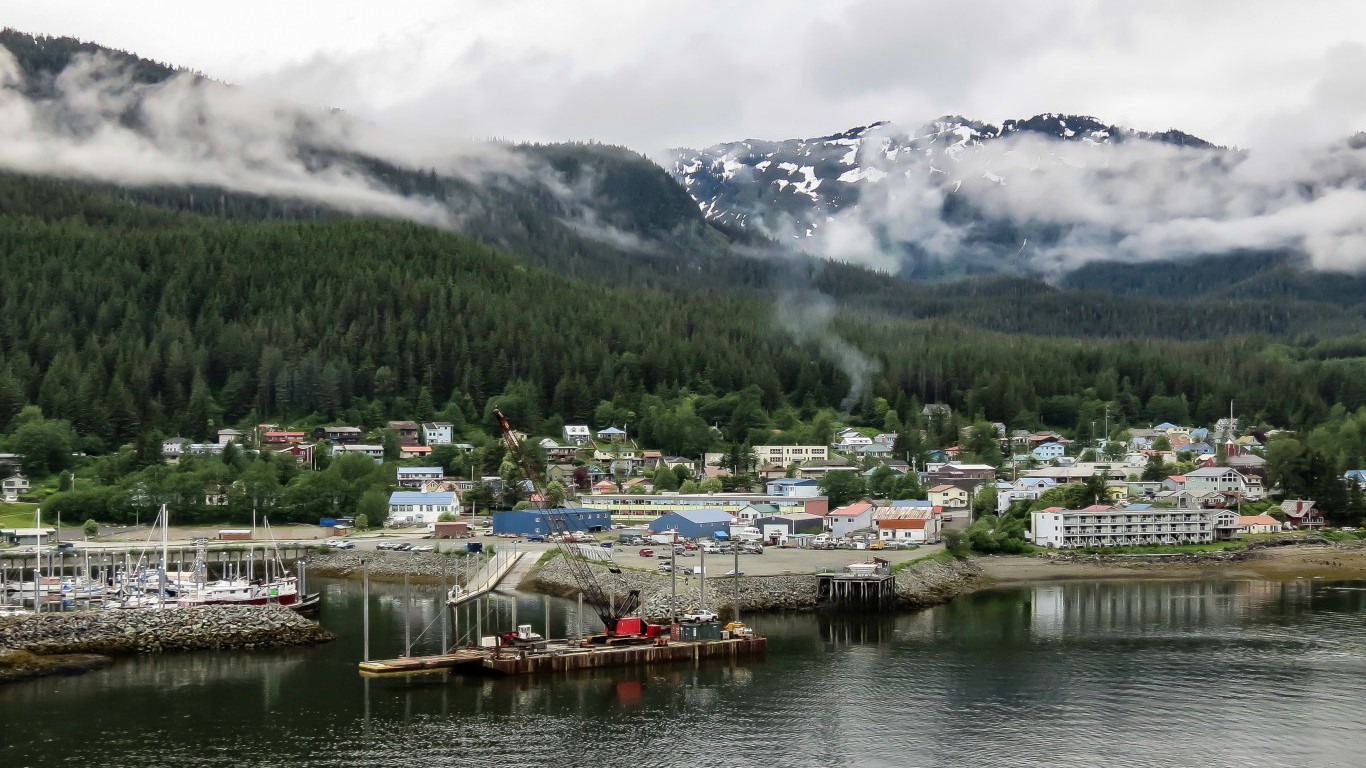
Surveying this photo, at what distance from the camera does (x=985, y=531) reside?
233ft

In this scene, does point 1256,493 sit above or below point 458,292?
below

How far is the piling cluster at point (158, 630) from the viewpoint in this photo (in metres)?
39.8

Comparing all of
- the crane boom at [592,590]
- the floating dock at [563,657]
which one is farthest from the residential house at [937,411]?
the floating dock at [563,657]

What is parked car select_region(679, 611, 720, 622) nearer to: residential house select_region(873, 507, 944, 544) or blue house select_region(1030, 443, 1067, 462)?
residential house select_region(873, 507, 944, 544)

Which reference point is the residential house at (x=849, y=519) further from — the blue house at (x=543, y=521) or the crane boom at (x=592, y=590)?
the crane boom at (x=592, y=590)

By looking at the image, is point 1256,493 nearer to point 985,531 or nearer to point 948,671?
point 985,531

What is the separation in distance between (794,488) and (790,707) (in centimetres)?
5096

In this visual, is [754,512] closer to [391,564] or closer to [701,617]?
[391,564]

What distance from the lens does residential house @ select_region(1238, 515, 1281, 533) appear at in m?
77.5

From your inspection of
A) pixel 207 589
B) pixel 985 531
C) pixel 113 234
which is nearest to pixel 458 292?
pixel 113 234

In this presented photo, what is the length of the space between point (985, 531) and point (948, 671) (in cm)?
3286

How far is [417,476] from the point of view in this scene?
290 ft

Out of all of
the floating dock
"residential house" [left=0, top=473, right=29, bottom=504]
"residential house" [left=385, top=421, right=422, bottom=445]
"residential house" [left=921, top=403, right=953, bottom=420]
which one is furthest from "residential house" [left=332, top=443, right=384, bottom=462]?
the floating dock

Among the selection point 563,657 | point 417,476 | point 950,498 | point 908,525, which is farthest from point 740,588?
point 417,476
